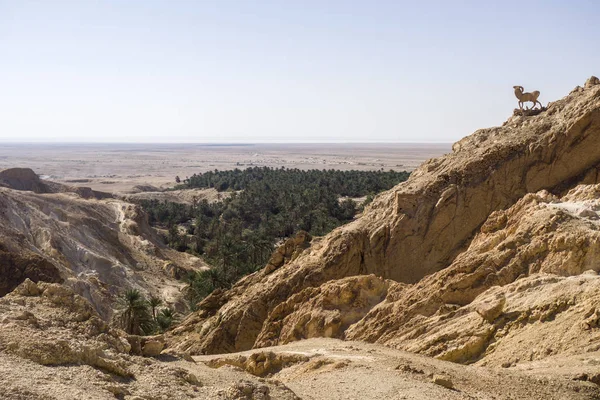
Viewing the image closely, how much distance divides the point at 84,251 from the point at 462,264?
33113mm

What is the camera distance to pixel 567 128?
2266 centimetres

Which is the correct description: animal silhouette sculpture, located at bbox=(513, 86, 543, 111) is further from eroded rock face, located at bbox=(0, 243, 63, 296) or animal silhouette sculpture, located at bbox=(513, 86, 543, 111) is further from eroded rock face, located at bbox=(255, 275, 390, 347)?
eroded rock face, located at bbox=(0, 243, 63, 296)

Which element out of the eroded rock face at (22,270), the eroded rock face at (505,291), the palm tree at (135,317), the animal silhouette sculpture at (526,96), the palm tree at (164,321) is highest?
the animal silhouette sculpture at (526,96)

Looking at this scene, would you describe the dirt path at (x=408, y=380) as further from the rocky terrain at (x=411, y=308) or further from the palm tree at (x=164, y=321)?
the palm tree at (x=164, y=321)

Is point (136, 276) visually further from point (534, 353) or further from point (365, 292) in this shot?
point (534, 353)

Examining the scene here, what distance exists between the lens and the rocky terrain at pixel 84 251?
32881 mm

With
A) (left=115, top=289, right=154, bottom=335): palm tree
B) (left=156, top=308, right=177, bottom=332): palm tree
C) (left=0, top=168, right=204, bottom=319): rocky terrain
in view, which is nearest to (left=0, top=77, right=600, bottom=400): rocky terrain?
(left=0, top=168, right=204, bottom=319): rocky terrain

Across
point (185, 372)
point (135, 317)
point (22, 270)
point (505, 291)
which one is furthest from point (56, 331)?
point (22, 270)

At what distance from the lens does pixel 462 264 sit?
56.2ft

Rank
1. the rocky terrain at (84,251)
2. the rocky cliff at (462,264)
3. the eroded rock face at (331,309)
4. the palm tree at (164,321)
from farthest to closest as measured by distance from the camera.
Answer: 1. the rocky terrain at (84,251)
2. the palm tree at (164,321)
3. the eroded rock face at (331,309)
4. the rocky cliff at (462,264)

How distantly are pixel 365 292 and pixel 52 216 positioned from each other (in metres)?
37.4

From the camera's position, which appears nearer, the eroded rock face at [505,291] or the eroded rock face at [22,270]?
the eroded rock face at [505,291]

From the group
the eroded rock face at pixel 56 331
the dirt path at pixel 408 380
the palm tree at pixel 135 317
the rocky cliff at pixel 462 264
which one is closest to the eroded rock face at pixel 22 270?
the palm tree at pixel 135 317

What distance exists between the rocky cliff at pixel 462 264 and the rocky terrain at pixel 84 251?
38.9 ft
